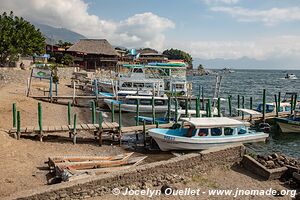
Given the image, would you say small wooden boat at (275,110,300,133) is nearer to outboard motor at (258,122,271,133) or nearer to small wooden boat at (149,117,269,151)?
outboard motor at (258,122,271,133)

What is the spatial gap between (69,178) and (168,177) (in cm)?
371

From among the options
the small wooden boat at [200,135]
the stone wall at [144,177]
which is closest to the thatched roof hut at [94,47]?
the small wooden boat at [200,135]

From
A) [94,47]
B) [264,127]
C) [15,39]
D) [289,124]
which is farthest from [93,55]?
[289,124]

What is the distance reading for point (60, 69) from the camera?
53.2 m

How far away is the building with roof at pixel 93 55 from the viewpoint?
227 ft

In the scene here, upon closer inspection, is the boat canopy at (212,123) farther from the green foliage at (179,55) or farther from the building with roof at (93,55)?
the green foliage at (179,55)

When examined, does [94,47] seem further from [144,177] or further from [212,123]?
[144,177]

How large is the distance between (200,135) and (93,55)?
55346 mm

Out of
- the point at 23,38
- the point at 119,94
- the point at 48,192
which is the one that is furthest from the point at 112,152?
the point at 23,38

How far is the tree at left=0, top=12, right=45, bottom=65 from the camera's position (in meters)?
44.3

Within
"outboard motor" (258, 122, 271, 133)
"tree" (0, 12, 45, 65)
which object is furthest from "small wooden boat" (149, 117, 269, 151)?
"tree" (0, 12, 45, 65)

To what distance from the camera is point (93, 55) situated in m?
70.1

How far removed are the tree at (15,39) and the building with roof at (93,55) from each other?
17.1 m

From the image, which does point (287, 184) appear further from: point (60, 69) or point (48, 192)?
point (60, 69)
